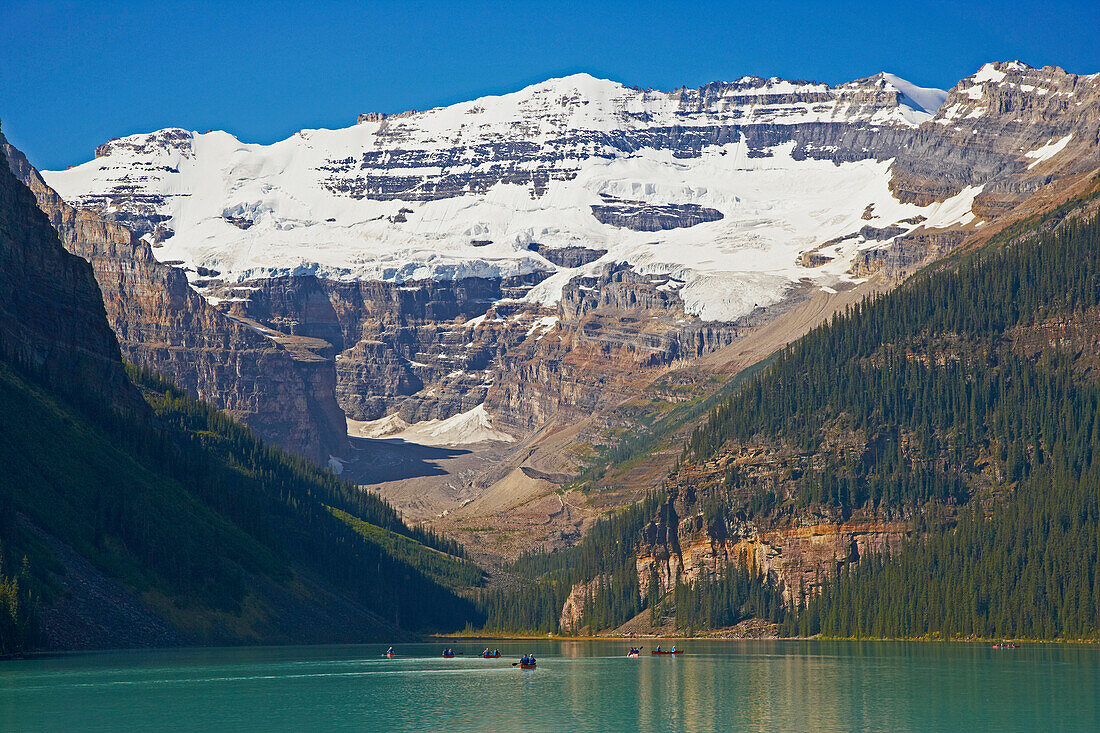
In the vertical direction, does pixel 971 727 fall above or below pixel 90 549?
below

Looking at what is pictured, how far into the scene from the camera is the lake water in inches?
5128

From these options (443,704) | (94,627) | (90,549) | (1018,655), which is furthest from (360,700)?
(1018,655)

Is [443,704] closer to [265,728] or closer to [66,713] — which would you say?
[265,728]

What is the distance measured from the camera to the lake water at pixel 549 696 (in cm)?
13025

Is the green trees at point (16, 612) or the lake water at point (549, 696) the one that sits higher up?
the green trees at point (16, 612)

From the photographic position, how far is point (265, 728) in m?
127

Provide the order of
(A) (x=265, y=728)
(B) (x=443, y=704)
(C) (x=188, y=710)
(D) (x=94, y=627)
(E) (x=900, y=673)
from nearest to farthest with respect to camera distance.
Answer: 1. (A) (x=265, y=728)
2. (C) (x=188, y=710)
3. (B) (x=443, y=704)
4. (E) (x=900, y=673)
5. (D) (x=94, y=627)

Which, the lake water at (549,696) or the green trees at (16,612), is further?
the green trees at (16,612)

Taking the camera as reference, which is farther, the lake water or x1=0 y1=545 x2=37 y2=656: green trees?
x1=0 y1=545 x2=37 y2=656: green trees

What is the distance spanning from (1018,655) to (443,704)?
86379mm

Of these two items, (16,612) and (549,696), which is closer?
(549,696)

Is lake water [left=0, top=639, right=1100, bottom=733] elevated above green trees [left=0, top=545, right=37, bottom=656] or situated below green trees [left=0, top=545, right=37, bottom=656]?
below

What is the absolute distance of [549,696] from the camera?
156 meters

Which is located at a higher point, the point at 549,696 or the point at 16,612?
the point at 16,612
